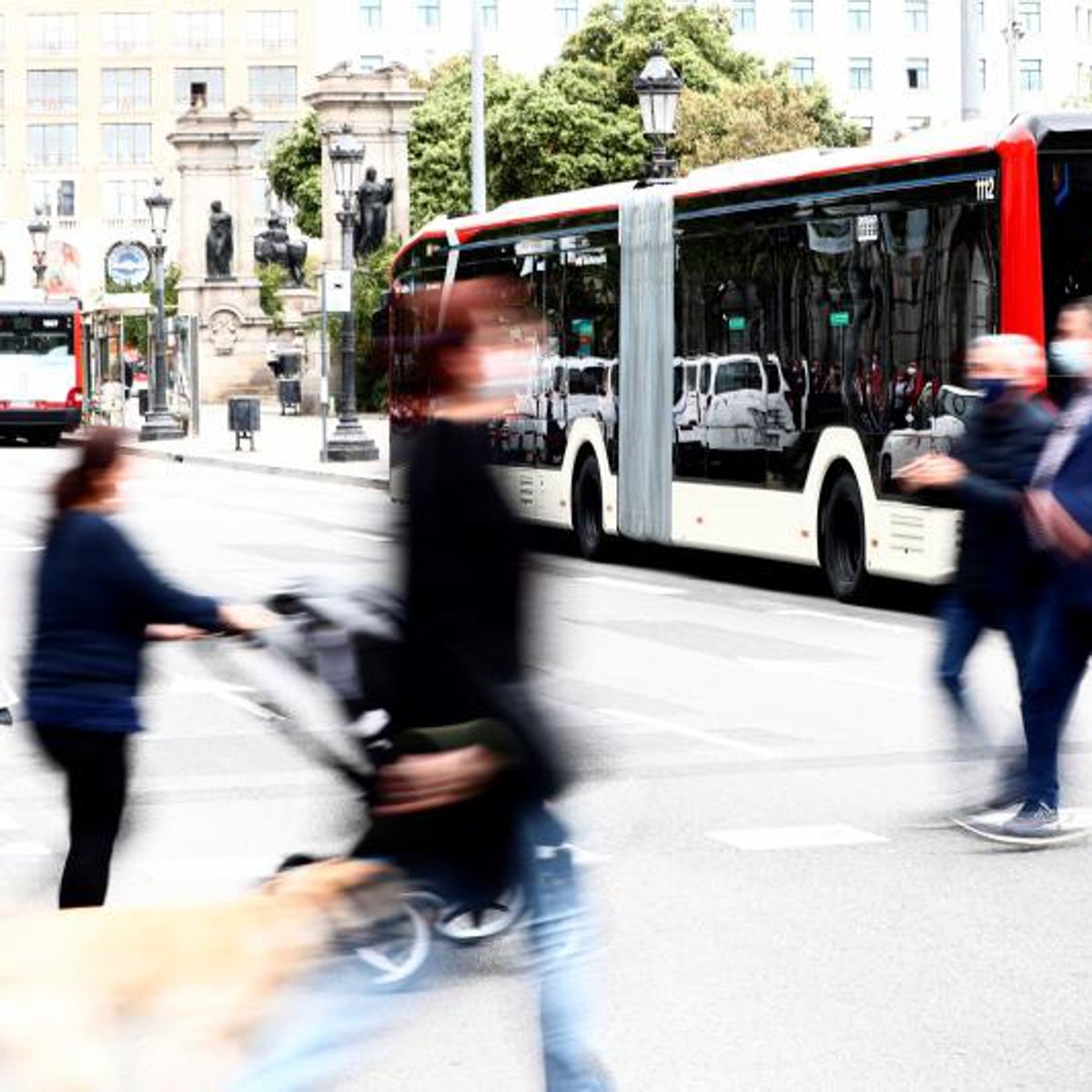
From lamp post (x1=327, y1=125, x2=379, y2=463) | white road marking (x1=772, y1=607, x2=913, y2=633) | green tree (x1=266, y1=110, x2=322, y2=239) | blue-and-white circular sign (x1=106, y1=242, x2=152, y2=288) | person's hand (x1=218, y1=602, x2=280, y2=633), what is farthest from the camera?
green tree (x1=266, y1=110, x2=322, y2=239)

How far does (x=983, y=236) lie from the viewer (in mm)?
17406

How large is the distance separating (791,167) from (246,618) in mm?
14498

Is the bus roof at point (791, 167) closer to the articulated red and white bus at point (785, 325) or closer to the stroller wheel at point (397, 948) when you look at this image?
the articulated red and white bus at point (785, 325)

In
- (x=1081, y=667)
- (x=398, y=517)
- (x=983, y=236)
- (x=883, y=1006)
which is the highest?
(x=983, y=236)

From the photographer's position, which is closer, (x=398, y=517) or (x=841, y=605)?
(x=398, y=517)

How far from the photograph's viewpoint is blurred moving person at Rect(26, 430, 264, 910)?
6.50 m

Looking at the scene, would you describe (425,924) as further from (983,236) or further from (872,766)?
(983,236)

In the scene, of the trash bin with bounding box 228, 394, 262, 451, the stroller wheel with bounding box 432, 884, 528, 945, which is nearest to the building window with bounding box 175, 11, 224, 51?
the trash bin with bounding box 228, 394, 262, 451

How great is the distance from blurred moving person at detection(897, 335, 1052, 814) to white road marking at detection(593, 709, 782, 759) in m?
1.89

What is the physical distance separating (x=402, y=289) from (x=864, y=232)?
11.0m

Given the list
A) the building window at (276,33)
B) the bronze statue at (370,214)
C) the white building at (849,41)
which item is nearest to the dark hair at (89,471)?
the bronze statue at (370,214)

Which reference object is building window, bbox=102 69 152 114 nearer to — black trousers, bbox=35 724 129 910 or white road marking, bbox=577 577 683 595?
white road marking, bbox=577 577 683 595

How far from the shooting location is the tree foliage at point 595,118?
86.1 metres

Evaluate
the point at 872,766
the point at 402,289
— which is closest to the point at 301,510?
the point at 402,289
